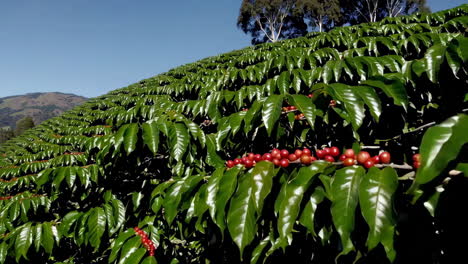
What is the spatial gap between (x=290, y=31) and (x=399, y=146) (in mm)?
35056

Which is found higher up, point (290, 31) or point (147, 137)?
point (290, 31)

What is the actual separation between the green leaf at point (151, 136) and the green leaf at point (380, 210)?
125 cm

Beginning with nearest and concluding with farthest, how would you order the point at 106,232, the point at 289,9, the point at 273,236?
the point at 273,236
the point at 106,232
the point at 289,9

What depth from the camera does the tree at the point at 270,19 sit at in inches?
1219

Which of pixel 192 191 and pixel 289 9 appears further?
pixel 289 9

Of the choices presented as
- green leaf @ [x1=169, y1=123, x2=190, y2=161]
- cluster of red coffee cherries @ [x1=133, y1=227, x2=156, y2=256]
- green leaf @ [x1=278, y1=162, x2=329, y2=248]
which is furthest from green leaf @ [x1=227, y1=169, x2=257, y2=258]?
cluster of red coffee cherries @ [x1=133, y1=227, x2=156, y2=256]

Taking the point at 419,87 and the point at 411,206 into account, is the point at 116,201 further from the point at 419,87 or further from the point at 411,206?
the point at 419,87

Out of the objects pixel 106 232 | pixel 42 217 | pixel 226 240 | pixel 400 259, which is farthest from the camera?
pixel 42 217

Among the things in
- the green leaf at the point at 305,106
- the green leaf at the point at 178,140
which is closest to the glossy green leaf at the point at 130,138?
the green leaf at the point at 178,140

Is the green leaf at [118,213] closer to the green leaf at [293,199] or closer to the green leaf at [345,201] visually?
the green leaf at [293,199]

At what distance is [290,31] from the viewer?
3344cm

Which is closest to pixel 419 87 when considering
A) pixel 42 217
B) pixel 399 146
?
pixel 399 146

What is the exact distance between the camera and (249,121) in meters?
1.43

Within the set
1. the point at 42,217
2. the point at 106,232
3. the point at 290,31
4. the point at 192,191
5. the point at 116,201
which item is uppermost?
the point at 290,31
